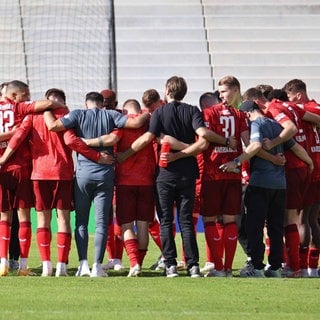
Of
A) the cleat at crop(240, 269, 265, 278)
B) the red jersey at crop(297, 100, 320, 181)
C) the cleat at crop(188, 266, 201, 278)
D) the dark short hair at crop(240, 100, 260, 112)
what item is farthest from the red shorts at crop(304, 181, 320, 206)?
the cleat at crop(188, 266, 201, 278)

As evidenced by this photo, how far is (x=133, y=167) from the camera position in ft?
41.5

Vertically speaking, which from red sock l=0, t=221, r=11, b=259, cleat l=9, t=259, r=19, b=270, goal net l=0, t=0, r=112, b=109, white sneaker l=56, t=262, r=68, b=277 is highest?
goal net l=0, t=0, r=112, b=109

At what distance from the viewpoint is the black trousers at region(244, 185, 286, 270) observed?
12461 millimetres

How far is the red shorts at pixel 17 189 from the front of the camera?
41.7 feet

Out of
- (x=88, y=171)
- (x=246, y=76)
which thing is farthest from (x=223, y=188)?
(x=246, y=76)

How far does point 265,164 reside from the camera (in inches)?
492

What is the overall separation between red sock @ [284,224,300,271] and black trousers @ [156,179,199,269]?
3.92 ft

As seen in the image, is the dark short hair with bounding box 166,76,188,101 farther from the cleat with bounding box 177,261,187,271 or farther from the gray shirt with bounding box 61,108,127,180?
the cleat with bounding box 177,261,187,271

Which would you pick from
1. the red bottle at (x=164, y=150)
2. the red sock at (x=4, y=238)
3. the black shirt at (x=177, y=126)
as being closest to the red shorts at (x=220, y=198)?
the black shirt at (x=177, y=126)

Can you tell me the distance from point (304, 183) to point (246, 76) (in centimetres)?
1399

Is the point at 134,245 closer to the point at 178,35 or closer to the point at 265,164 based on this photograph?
the point at 265,164

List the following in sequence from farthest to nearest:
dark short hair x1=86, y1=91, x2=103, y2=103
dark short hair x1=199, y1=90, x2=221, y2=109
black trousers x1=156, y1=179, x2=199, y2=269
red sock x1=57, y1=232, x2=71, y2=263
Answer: dark short hair x1=199, y1=90, x2=221, y2=109 < red sock x1=57, y1=232, x2=71, y2=263 < dark short hair x1=86, y1=91, x2=103, y2=103 < black trousers x1=156, y1=179, x2=199, y2=269

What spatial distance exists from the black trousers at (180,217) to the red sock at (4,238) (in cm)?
174

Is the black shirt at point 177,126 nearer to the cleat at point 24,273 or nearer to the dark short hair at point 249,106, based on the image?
the dark short hair at point 249,106
